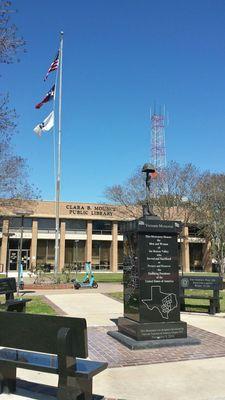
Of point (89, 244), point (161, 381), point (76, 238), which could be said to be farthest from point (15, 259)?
point (161, 381)

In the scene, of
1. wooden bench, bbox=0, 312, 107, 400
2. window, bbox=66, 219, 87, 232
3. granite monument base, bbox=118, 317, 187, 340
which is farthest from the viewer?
window, bbox=66, 219, 87, 232

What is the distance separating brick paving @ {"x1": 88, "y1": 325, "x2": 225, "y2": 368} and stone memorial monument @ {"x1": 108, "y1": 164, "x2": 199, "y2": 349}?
0.79 ft

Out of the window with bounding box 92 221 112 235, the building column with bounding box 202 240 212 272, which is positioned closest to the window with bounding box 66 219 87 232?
the window with bounding box 92 221 112 235

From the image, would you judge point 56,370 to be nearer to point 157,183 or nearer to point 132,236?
point 132,236

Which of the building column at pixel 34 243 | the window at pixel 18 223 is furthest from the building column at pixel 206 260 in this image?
the window at pixel 18 223

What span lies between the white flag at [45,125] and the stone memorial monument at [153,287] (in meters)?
20.0

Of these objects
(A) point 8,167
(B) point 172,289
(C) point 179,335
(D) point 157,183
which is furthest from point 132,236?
(D) point 157,183

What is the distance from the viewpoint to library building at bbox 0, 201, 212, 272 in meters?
51.1

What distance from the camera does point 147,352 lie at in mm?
8141

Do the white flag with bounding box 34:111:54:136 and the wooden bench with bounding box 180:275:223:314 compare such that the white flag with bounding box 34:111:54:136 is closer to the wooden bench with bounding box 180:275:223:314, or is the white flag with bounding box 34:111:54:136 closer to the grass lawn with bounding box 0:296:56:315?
the grass lawn with bounding box 0:296:56:315

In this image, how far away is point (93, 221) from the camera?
A: 2162 inches

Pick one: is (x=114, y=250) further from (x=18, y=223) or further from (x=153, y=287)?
(x=153, y=287)

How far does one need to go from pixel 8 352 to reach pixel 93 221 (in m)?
49.2

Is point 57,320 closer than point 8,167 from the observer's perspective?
Yes
